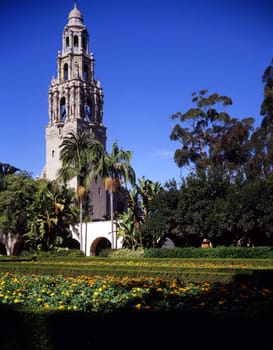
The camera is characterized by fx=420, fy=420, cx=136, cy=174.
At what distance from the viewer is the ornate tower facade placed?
176 feet

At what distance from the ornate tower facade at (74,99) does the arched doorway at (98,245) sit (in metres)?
10.0

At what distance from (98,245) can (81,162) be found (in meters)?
10.8

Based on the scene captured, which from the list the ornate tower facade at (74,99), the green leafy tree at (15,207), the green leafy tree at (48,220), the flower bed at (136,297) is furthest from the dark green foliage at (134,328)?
the ornate tower facade at (74,99)

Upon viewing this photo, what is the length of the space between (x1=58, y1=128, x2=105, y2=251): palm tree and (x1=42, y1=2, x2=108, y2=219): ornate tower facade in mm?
15986

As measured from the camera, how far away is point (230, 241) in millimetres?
29266

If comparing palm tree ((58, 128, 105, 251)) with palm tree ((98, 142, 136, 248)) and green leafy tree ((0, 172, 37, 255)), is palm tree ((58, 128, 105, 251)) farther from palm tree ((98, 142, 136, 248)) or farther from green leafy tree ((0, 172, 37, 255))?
green leafy tree ((0, 172, 37, 255))

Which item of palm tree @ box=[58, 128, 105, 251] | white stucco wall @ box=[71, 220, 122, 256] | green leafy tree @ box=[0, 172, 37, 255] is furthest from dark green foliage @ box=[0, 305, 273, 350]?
green leafy tree @ box=[0, 172, 37, 255]

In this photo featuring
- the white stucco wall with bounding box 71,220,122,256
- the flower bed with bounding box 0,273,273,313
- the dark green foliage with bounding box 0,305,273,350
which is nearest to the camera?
the dark green foliage with bounding box 0,305,273,350

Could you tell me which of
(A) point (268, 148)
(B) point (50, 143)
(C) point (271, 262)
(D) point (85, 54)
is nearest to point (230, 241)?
(A) point (268, 148)

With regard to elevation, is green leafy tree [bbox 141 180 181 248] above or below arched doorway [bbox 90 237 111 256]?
above

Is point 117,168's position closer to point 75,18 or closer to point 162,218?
point 162,218

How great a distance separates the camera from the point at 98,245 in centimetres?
4184

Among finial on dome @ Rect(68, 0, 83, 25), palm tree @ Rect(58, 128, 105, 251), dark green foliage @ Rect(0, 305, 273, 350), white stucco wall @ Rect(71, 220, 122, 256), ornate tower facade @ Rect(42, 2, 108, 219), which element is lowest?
dark green foliage @ Rect(0, 305, 273, 350)

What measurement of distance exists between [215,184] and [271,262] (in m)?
12.5
